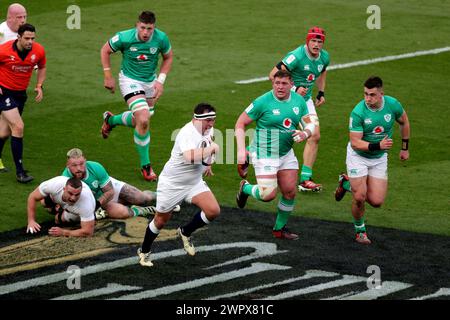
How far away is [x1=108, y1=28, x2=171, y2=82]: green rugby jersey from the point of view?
56.3 feet

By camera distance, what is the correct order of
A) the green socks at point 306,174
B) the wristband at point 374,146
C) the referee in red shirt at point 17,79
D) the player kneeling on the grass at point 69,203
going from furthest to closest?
the green socks at point 306,174, the referee in red shirt at point 17,79, the player kneeling on the grass at point 69,203, the wristband at point 374,146

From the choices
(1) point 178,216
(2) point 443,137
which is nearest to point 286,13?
(2) point 443,137

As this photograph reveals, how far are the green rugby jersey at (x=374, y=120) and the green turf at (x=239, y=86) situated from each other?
1.55 meters

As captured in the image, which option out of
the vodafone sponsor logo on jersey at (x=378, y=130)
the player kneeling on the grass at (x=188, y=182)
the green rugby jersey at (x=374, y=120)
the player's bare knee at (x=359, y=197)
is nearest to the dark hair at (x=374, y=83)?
the green rugby jersey at (x=374, y=120)

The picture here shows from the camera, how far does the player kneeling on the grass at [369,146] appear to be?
14234mm

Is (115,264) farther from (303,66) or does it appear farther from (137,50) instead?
(303,66)

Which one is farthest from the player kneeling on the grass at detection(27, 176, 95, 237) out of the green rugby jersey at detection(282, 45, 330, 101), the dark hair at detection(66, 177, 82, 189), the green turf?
the green rugby jersey at detection(282, 45, 330, 101)

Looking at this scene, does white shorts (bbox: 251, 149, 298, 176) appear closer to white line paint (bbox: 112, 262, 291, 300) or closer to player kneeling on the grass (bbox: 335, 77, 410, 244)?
player kneeling on the grass (bbox: 335, 77, 410, 244)

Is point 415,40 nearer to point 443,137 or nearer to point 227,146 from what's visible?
point 443,137

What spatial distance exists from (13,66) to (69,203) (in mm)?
3512

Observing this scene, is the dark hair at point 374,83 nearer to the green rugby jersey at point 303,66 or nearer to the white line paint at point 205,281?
the white line paint at point 205,281

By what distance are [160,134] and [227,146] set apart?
1818 mm

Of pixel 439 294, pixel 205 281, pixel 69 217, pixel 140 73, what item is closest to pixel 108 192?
pixel 69 217

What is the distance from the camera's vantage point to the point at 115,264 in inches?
526
